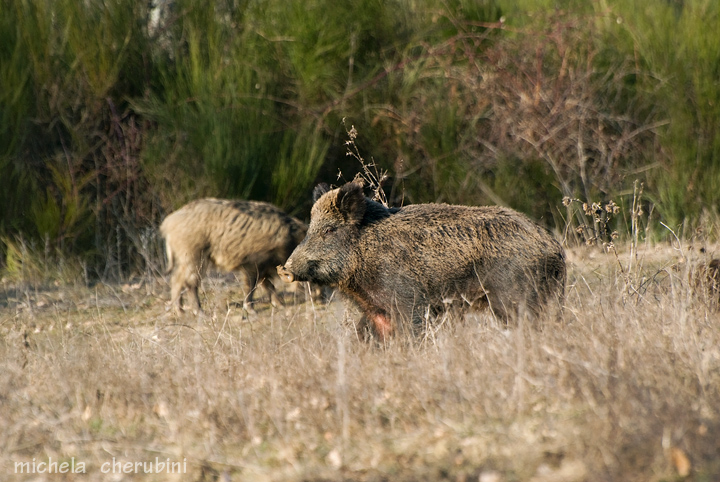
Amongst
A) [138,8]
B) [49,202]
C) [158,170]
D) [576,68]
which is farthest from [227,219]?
[576,68]

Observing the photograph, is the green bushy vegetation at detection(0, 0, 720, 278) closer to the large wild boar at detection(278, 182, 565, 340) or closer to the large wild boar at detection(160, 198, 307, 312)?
the large wild boar at detection(160, 198, 307, 312)

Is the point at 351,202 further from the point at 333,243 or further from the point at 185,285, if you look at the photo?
the point at 185,285

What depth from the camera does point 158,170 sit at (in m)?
9.14

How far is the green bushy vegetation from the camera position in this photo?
29.7 ft

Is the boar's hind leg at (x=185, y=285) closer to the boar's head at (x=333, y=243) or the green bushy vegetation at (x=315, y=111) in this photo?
the green bushy vegetation at (x=315, y=111)

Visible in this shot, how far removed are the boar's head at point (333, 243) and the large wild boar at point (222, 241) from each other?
2.58 meters

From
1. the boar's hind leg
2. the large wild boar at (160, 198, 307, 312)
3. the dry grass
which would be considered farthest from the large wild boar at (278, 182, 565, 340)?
the boar's hind leg

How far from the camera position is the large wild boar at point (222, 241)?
25.4 ft

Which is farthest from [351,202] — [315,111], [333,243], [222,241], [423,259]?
[315,111]

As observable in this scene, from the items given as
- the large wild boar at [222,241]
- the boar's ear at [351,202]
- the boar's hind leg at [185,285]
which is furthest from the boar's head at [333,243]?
the boar's hind leg at [185,285]

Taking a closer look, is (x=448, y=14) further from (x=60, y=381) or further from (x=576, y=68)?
(x=60, y=381)

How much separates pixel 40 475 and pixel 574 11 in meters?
8.81

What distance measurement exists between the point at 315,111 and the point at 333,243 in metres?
4.47

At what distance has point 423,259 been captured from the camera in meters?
5.05
